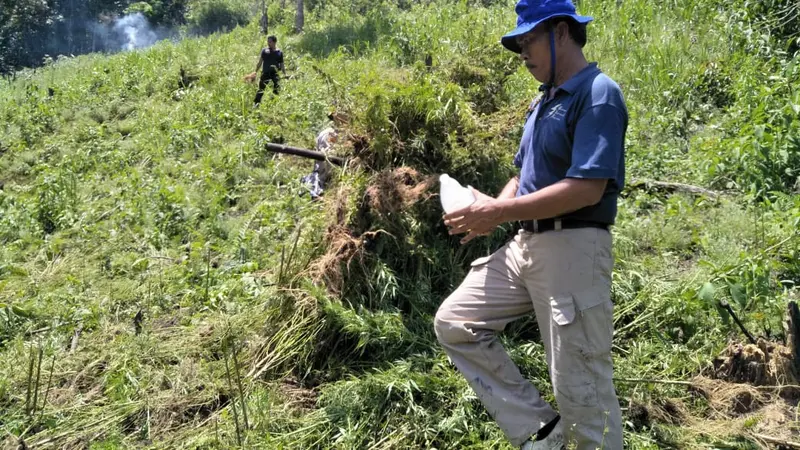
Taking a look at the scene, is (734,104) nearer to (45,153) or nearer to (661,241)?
(661,241)

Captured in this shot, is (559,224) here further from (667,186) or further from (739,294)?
(667,186)

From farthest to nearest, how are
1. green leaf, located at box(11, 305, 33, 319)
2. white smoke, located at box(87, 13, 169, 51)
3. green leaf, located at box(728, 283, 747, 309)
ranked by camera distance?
white smoke, located at box(87, 13, 169, 51), green leaf, located at box(11, 305, 33, 319), green leaf, located at box(728, 283, 747, 309)

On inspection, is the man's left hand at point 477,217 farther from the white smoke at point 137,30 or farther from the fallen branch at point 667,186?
the white smoke at point 137,30

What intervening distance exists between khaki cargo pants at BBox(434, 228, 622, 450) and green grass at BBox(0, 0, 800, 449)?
42 cm

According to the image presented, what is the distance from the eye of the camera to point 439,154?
14.0 feet

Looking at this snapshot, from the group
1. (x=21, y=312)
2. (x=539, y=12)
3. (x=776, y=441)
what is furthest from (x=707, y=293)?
(x=21, y=312)

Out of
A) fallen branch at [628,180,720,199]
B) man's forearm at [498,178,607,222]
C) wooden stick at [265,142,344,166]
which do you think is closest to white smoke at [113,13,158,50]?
wooden stick at [265,142,344,166]

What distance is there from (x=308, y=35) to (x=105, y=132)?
636 centimetres

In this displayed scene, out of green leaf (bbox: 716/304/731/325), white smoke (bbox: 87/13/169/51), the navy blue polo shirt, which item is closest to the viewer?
the navy blue polo shirt

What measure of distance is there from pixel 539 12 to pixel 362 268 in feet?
6.43

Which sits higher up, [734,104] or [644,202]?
[734,104]

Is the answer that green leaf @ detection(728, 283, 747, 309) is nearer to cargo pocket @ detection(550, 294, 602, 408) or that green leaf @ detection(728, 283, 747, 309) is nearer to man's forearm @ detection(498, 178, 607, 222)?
cargo pocket @ detection(550, 294, 602, 408)

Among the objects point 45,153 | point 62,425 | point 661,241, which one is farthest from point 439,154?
point 45,153

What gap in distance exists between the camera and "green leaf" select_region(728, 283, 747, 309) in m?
3.69
